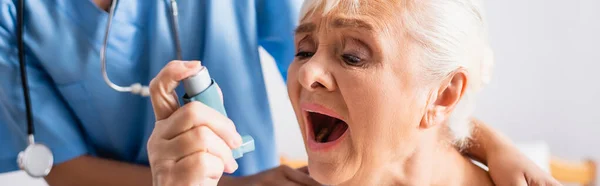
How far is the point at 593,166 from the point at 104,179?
1.57 meters

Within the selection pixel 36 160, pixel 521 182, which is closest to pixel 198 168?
pixel 36 160

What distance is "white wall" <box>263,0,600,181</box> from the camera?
2.33 meters

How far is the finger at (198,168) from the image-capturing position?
0.86 m

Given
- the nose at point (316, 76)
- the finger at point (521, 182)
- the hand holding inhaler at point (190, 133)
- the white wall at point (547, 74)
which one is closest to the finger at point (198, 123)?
the hand holding inhaler at point (190, 133)

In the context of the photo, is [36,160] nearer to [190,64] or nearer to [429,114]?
[190,64]

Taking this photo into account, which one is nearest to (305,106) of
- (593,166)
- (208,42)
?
(208,42)

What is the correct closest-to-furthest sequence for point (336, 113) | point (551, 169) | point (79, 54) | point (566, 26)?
point (336, 113) → point (79, 54) → point (551, 169) → point (566, 26)

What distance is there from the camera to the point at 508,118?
2463mm

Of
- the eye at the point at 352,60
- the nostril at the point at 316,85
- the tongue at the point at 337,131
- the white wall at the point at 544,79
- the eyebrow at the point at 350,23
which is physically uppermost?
the eyebrow at the point at 350,23

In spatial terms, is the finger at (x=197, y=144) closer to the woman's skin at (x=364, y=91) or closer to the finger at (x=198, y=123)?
the finger at (x=198, y=123)

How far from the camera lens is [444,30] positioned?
1.08 meters

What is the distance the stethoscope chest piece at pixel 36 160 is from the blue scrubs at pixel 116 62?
5 centimetres

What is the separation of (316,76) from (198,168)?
27 centimetres

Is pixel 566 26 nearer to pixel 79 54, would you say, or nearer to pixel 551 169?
pixel 551 169
